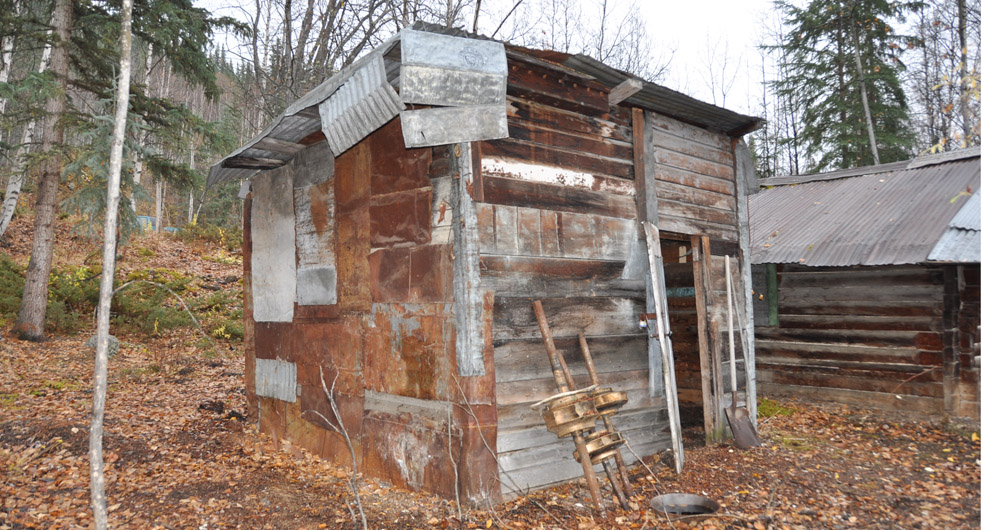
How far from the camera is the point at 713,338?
7.24 meters

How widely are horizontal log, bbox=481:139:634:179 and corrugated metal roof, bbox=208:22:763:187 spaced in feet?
2.57

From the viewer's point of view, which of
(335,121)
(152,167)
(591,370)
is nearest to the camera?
(335,121)

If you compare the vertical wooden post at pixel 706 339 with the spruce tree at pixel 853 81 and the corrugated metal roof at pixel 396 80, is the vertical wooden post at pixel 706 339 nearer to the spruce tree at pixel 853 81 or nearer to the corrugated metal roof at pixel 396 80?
the corrugated metal roof at pixel 396 80

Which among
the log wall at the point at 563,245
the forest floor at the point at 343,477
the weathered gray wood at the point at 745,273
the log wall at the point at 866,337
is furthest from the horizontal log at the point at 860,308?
the log wall at the point at 563,245

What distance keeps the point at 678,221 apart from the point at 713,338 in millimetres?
1536

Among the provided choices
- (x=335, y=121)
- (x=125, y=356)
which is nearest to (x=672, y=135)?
(x=335, y=121)

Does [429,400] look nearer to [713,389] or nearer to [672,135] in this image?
[713,389]

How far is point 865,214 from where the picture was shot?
10.2 meters

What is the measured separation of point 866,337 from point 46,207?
1554 cm

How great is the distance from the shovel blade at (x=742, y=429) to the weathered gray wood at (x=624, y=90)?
4.18m

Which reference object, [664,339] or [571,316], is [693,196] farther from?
[571,316]

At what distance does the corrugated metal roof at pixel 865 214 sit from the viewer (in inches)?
347

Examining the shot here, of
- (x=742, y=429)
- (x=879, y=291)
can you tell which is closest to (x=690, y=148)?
(x=742, y=429)

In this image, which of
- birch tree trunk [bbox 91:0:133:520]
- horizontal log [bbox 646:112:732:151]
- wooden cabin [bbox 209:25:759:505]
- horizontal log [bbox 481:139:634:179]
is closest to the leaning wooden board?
wooden cabin [bbox 209:25:759:505]
